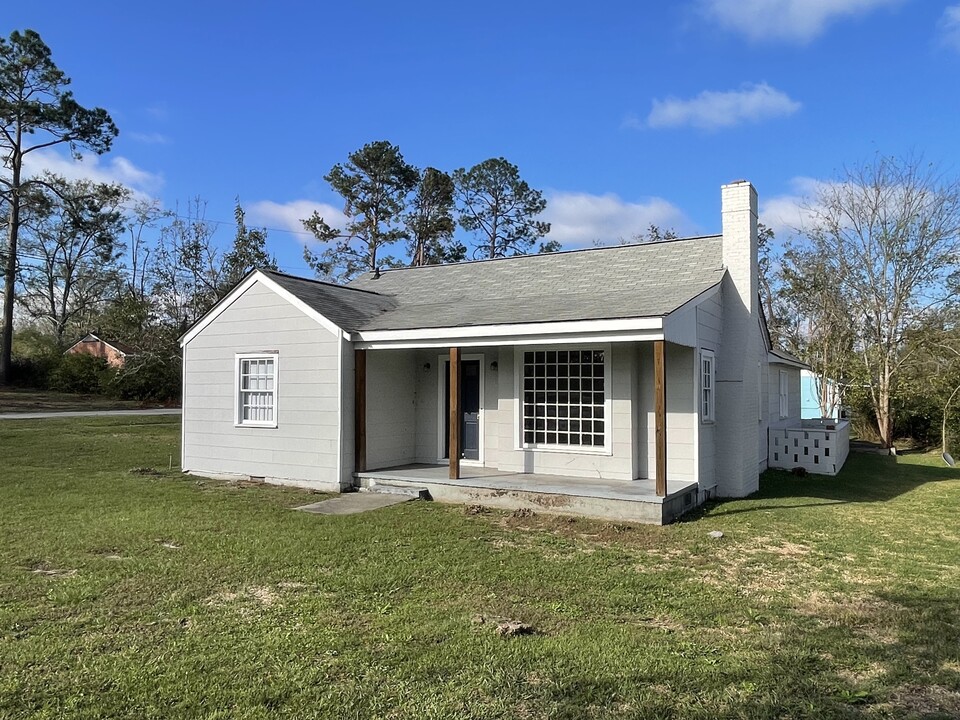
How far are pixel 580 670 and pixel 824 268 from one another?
70.3 feet

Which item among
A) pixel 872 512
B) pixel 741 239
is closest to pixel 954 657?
pixel 872 512

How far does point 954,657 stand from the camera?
4.12m

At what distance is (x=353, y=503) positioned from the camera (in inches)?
380

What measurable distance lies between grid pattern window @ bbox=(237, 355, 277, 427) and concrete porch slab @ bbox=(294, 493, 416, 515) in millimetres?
2466

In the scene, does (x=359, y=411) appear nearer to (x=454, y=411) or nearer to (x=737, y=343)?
(x=454, y=411)

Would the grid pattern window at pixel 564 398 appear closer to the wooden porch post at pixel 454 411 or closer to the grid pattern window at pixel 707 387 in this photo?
the wooden porch post at pixel 454 411

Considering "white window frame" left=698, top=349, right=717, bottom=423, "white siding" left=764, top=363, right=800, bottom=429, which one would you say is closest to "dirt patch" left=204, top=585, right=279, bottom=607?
"white window frame" left=698, top=349, right=717, bottom=423

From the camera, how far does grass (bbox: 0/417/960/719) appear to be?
3.56 meters

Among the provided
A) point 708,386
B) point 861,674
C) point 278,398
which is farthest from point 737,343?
point 278,398

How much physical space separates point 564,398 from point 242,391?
598 centimetres

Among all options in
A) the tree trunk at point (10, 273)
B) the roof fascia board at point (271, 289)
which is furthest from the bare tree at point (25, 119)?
the roof fascia board at point (271, 289)

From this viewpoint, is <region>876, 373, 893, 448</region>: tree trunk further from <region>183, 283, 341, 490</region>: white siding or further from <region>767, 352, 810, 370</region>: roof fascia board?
<region>183, 283, 341, 490</region>: white siding

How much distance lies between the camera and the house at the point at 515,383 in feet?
31.3

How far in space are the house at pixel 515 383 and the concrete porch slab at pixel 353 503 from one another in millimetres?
390
